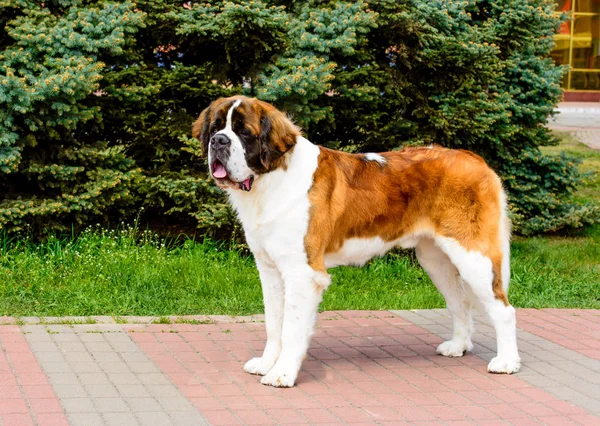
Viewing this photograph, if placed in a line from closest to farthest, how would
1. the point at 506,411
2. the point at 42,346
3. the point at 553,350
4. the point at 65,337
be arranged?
the point at 506,411 → the point at 42,346 → the point at 65,337 → the point at 553,350

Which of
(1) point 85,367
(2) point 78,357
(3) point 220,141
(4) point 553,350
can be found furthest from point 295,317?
(4) point 553,350

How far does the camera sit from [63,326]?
6.66m

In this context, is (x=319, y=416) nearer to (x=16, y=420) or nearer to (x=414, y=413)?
(x=414, y=413)

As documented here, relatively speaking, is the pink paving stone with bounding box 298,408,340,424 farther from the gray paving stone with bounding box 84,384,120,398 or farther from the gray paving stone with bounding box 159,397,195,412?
the gray paving stone with bounding box 84,384,120,398

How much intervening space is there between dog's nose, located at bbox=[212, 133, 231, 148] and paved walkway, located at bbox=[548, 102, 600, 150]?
36.6ft

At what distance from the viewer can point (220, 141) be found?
5.30 m

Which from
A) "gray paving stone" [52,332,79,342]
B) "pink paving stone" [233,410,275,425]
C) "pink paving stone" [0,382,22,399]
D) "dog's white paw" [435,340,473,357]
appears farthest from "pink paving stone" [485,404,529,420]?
"gray paving stone" [52,332,79,342]

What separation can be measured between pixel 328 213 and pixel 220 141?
871 millimetres

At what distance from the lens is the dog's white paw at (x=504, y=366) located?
598 cm

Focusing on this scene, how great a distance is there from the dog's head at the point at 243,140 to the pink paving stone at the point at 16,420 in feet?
5.60

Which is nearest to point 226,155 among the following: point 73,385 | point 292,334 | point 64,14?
point 292,334

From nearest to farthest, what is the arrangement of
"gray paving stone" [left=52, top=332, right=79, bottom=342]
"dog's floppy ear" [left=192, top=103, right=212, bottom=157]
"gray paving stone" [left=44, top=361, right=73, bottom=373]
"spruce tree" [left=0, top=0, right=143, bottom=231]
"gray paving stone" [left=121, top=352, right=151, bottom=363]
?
"dog's floppy ear" [left=192, top=103, right=212, bottom=157]
"gray paving stone" [left=44, top=361, right=73, bottom=373]
"gray paving stone" [left=121, top=352, right=151, bottom=363]
"gray paving stone" [left=52, top=332, right=79, bottom=342]
"spruce tree" [left=0, top=0, right=143, bottom=231]

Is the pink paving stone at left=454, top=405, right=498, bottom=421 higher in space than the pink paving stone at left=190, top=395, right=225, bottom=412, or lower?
lower

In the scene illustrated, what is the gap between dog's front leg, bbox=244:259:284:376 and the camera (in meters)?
5.82
